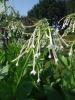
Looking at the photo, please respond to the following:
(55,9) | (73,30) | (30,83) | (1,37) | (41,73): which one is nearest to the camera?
(30,83)

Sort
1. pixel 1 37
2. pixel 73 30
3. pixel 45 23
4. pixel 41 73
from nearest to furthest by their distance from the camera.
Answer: pixel 45 23 < pixel 41 73 < pixel 73 30 < pixel 1 37

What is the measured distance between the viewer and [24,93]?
5.88 ft

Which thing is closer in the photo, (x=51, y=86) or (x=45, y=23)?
(x=45, y=23)

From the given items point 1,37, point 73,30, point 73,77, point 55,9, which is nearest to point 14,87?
point 73,77

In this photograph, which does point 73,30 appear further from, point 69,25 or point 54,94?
point 54,94

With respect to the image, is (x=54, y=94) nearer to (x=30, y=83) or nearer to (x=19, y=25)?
(x=30, y=83)

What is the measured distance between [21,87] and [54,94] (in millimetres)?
163

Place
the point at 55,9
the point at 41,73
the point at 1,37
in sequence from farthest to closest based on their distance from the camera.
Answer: the point at 55,9, the point at 1,37, the point at 41,73

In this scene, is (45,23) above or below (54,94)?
above

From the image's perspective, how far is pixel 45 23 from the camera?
1.70 metres

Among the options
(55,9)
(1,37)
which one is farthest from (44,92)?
(55,9)

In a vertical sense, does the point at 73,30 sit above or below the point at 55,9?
above

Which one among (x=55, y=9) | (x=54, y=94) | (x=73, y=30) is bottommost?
(x=55, y=9)

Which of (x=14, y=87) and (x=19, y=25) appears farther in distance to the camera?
(x=19, y=25)
